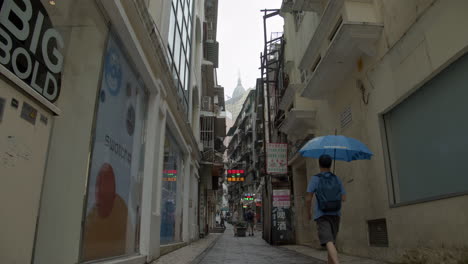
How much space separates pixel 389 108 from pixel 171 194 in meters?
7.27

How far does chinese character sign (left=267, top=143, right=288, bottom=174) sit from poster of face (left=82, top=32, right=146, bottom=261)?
28.5ft

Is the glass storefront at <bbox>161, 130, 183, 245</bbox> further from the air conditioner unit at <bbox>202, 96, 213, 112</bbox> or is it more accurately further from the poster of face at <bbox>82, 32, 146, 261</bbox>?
the air conditioner unit at <bbox>202, 96, 213, 112</bbox>

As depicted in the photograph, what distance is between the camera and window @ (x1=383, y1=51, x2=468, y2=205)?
17.8ft

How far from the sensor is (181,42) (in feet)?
43.1

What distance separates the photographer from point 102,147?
203 inches

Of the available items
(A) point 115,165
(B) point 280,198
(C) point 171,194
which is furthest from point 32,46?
(B) point 280,198

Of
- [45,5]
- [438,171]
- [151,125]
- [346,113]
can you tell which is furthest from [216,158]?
[45,5]

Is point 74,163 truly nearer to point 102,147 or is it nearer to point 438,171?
point 102,147

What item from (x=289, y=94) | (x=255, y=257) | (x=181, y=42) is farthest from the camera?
(x=289, y=94)

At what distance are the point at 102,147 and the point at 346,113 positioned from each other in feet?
24.3

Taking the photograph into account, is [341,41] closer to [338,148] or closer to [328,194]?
[338,148]

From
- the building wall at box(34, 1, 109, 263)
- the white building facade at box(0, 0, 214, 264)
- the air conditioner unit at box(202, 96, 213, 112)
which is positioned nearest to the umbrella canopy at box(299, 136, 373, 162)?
the white building facade at box(0, 0, 214, 264)

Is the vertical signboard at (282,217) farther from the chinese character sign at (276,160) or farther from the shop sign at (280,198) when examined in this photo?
the chinese character sign at (276,160)

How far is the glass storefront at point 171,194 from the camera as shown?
10.1 metres
